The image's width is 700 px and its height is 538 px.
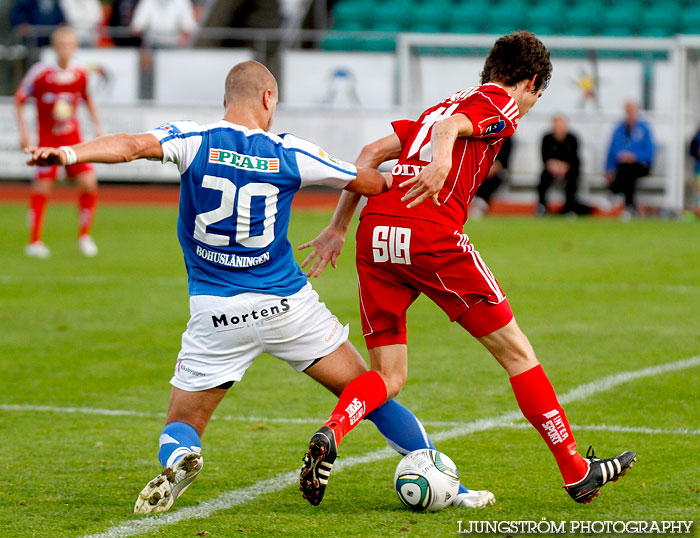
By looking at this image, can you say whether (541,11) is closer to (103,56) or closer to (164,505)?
(103,56)

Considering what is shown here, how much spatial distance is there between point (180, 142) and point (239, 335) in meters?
0.79

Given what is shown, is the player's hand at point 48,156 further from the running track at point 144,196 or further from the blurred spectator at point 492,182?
the running track at point 144,196

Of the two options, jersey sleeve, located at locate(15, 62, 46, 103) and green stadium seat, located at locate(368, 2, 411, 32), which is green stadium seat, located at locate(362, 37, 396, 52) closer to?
green stadium seat, located at locate(368, 2, 411, 32)

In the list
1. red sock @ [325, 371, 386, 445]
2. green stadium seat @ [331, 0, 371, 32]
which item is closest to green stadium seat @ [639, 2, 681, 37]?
green stadium seat @ [331, 0, 371, 32]

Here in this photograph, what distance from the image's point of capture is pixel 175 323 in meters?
9.31

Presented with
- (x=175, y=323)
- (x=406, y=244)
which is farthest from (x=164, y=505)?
(x=175, y=323)

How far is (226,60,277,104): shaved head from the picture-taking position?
4453 millimetres

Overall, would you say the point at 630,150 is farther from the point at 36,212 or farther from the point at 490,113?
the point at 490,113

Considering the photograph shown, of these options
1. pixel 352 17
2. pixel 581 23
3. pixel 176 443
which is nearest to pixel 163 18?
pixel 352 17

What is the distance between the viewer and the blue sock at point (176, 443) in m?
4.35

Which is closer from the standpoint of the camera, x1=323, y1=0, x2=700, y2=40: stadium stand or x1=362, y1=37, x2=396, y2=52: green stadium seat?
x1=362, y1=37, x2=396, y2=52: green stadium seat

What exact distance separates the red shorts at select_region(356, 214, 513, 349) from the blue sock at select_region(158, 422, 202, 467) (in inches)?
33.4

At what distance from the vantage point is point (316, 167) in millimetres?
4453

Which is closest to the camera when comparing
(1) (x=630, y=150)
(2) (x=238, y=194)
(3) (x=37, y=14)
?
(2) (x=238, y=194)
